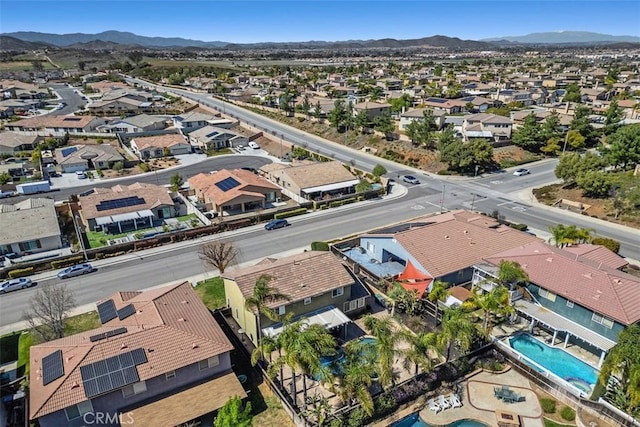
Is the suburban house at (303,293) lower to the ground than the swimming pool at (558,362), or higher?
higher

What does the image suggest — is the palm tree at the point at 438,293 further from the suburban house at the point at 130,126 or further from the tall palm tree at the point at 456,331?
the suburban house at the point at 130,126

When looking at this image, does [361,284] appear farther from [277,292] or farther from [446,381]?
[446,381]

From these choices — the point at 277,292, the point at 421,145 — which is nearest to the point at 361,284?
the point at 277,292

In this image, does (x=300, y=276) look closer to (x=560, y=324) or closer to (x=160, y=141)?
(x=560, y=324)

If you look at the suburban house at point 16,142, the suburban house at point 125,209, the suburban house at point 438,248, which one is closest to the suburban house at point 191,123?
the suburban house at point 16,142

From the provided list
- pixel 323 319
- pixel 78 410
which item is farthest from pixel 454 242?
pixel 78 410

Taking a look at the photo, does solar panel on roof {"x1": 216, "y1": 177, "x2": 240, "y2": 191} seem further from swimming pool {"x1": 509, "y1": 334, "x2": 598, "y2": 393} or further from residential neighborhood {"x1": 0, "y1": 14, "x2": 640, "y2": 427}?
swimming pool {"x1": 509, "y1": 334, "x2": 598, "y2": 393}

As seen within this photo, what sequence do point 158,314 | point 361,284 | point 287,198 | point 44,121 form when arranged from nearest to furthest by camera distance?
point 158,314
point 361,284
point 287,198
point 44,121
